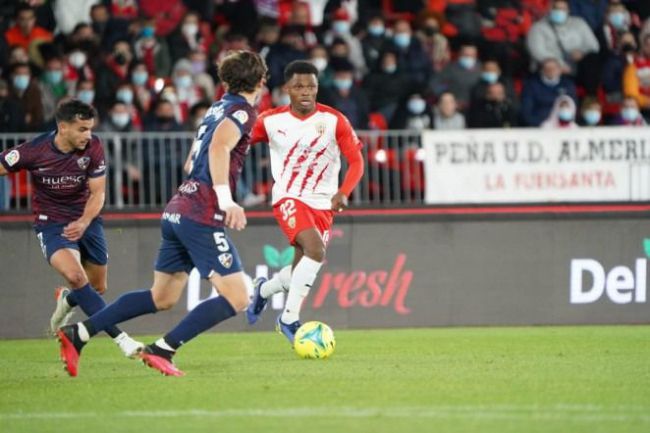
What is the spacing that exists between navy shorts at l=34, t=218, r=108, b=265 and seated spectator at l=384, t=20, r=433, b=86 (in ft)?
25.5

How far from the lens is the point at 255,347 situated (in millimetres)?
13539

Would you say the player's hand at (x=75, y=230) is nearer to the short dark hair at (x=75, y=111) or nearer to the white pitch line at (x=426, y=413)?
the short dark hair at (x=75, y=111)

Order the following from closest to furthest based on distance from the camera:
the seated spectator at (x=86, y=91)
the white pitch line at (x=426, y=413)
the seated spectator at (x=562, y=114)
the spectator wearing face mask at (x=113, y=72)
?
1. the white pitch line at (x=426, y=413)
2. the seated spectator at (x=86, y=91)
3. the spectator wearing face mask at (x=113, y=72)
4. the seated spectator at (x=562, y=114)

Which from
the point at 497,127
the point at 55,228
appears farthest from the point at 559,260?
the point at 55,228

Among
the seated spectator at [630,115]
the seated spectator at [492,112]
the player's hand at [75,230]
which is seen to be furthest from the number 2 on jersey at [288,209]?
the seated spectator at [630,115]

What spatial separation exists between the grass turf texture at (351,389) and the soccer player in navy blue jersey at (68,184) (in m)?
0.76

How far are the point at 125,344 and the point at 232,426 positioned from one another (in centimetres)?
328

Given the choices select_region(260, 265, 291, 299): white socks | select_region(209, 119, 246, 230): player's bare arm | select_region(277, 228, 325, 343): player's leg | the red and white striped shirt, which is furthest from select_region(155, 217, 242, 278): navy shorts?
select_region(260, 265, 291, 299): white socks

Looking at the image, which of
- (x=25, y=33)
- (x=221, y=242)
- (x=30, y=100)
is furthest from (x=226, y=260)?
(x=25, y=33)

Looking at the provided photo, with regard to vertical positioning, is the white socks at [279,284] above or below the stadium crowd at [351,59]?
below

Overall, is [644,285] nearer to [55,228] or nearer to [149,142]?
[149,142]

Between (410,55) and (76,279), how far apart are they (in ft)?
30.0

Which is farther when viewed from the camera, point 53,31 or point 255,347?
point 53,31

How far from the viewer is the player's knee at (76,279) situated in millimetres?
12047
